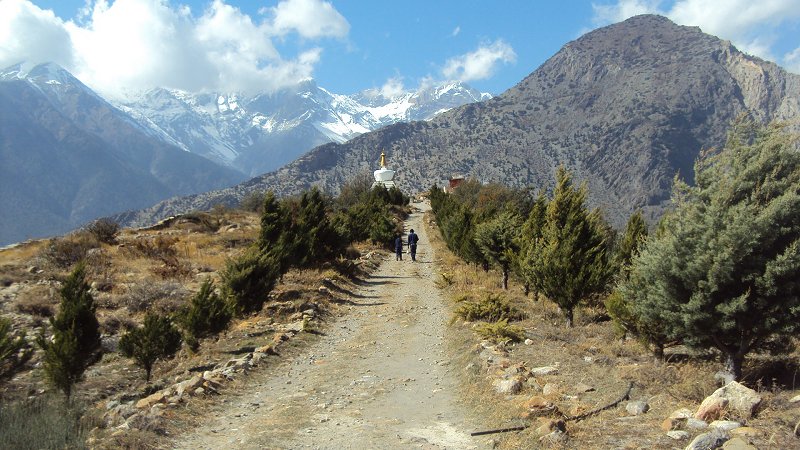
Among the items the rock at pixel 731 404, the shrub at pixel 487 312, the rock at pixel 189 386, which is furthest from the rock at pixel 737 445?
the shrub at pixel 487 312

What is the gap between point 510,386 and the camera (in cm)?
827

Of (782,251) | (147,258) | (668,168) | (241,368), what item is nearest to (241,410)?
(241,368)

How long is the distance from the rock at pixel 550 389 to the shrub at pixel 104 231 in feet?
88.5

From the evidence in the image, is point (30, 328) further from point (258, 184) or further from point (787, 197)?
point (258, 184)

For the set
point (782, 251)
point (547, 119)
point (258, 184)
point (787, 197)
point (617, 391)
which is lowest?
point (617, 391)

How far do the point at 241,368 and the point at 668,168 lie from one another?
6608 inches

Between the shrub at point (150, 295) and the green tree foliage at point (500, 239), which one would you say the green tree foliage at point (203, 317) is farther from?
the green tree foliage at point (500, 239)

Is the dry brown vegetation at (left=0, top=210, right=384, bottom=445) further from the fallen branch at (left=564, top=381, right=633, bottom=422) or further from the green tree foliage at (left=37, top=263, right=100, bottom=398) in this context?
the fallen branch at (left=564, top=381, right=633, bottom=422)

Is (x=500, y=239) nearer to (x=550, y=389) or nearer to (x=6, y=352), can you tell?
(x=550, y=389)

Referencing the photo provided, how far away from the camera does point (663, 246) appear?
7.67 meters

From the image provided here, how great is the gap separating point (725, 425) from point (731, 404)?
1.51 feet

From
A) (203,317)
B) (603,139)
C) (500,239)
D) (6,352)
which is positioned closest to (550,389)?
(203,317)

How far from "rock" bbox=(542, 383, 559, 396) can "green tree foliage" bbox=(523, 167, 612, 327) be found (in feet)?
16.6

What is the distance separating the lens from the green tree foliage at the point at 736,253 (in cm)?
684
